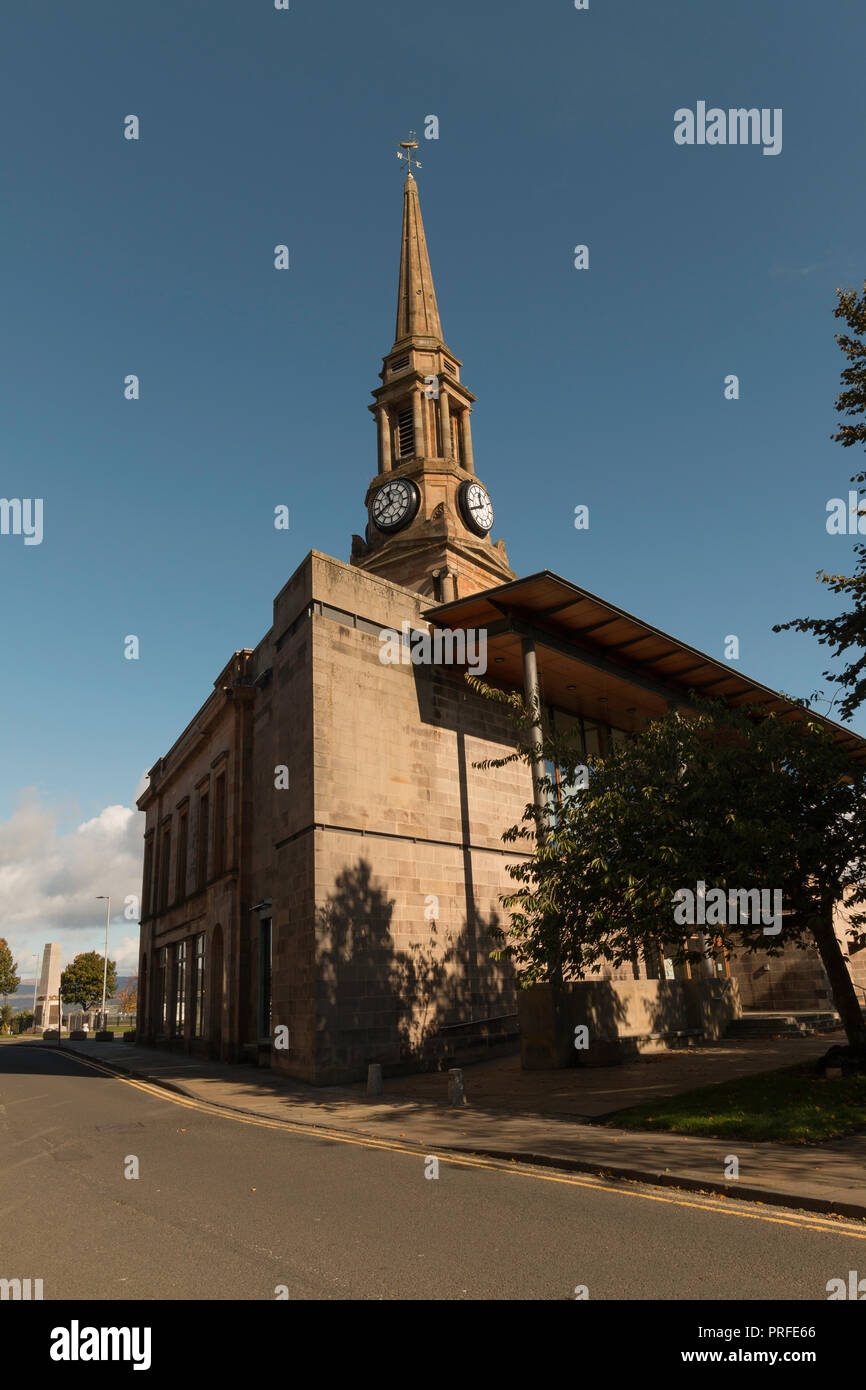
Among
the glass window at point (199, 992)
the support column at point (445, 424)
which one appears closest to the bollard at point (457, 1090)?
the glass window at point (199, 992)

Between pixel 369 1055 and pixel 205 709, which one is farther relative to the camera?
pixel 205 709

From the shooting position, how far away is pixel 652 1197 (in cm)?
856

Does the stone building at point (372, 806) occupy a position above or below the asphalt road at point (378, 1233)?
above

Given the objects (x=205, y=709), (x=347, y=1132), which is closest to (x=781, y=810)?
(x=347, y=1132)

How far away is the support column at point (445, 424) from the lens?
42.3 meters

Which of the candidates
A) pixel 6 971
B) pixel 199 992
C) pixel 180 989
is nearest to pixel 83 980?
pixel 6 971

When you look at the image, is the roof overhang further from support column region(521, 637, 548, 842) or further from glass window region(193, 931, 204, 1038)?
glass window region(193, 931, 204, 1038)

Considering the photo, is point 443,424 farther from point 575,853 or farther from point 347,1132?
point 347,1132

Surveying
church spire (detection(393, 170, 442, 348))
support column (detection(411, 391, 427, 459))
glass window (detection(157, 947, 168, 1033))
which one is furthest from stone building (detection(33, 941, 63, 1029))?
church spire (detection(393, 170, 442, 348))

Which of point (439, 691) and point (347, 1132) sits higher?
point (439, 691)

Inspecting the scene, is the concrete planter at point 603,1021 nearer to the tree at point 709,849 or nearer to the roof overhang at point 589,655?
the tree at point 709,849

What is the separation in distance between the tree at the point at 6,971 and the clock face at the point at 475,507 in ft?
201

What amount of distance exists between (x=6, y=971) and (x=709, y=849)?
261 ft
